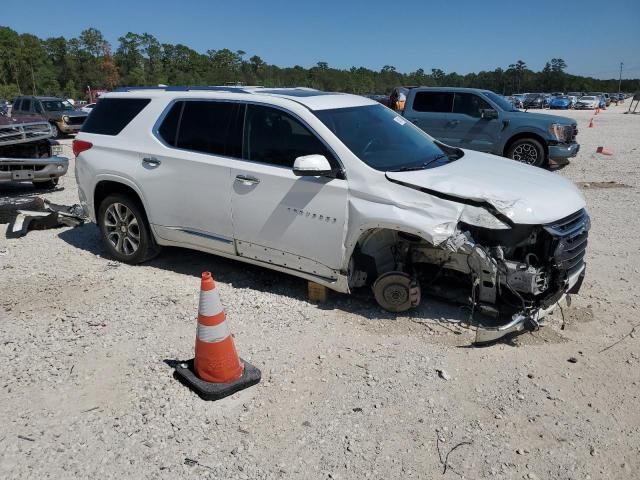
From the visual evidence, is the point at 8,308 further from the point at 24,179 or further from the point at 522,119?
the point at 522,119

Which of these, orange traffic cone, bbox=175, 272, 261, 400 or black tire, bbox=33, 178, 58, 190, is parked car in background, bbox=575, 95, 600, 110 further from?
orange traffic cone, bbox=175, 272, 261, 400

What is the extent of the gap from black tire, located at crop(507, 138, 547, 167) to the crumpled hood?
312 inches

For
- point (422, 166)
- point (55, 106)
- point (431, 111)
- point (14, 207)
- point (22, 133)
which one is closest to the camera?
point (422, 166)

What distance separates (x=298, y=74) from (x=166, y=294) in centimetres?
11744

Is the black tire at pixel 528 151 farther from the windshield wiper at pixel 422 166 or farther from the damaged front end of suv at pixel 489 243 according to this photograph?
the damaged front end of suv at pixel 489 243

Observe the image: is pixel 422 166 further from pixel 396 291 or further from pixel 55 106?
pixel 55 106

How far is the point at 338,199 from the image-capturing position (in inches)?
168

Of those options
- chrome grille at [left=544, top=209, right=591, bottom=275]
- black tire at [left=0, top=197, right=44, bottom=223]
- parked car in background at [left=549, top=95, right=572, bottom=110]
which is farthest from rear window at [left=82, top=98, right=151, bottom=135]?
parked car in background at [left=549, top=95, right=572, bottom=110]

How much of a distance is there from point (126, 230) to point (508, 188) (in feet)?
12.8

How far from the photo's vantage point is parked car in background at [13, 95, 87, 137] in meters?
21.5

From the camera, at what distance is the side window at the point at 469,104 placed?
40.7ft

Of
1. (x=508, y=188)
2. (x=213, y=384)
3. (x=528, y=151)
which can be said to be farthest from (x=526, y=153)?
(x=213, y=384)

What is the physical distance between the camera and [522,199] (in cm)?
394

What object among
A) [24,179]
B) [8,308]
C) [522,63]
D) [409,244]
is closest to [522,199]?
[409,244]
